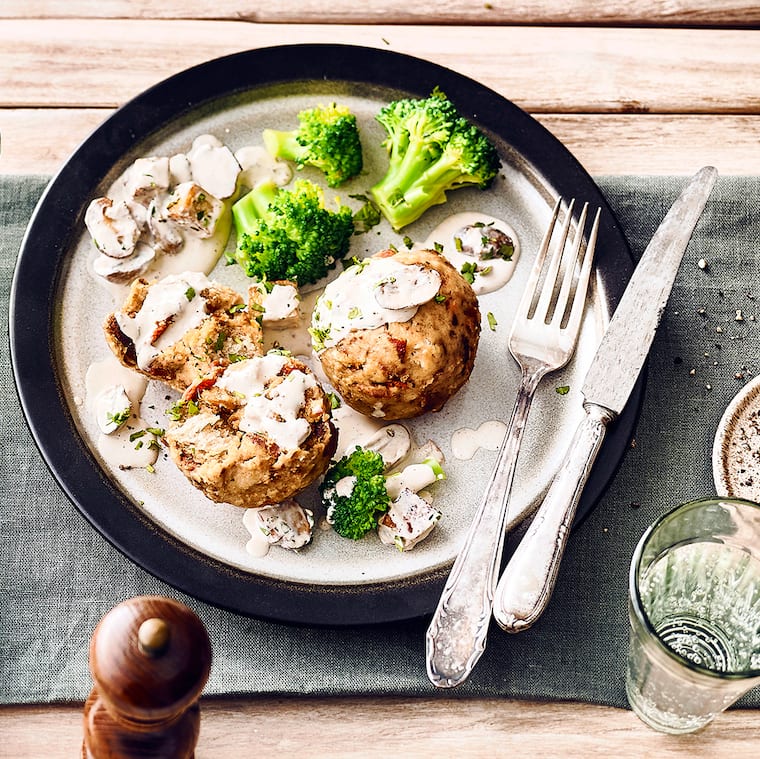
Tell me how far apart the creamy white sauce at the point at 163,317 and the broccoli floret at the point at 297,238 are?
23cm

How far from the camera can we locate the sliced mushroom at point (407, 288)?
9.01 ft

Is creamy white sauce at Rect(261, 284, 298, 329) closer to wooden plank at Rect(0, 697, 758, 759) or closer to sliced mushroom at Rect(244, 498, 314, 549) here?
sliced mushroom at Rect(244, 498, 314, 549)

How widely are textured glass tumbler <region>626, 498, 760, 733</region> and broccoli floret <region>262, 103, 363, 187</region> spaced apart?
1593mm

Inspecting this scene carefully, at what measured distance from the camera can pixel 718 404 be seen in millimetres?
3176

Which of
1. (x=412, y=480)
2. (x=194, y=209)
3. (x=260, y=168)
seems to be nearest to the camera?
(x=412, y=480)

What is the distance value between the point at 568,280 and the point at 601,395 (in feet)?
1.39

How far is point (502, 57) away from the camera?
3633mm

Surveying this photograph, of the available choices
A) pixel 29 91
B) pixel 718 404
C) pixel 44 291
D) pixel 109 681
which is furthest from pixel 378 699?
pixel 29 91

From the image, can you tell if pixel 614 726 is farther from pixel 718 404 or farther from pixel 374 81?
pixel 374 81

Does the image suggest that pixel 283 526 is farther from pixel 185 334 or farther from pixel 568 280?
pixel 568 280

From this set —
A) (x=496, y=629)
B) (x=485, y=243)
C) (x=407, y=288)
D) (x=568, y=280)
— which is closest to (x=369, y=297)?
(x=407, y=288)

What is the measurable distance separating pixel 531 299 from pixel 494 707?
1.33 metres

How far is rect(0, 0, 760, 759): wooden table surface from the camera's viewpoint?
3.54 m

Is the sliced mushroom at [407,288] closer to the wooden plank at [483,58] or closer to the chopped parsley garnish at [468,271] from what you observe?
the chopped parsley garnish at [468,271]
